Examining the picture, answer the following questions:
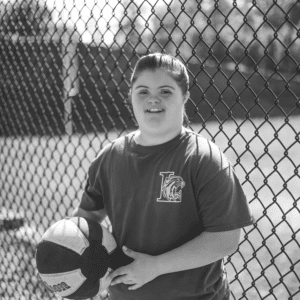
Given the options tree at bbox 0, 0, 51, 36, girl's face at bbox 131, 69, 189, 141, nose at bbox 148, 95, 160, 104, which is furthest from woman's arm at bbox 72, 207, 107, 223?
tree at bbox 0, 0, 51, 36

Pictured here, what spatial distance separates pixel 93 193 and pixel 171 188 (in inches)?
18.9

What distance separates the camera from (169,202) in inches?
69.1

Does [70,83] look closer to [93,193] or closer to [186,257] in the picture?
[93,193]

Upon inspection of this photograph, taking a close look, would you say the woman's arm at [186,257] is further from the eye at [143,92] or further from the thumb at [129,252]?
the eye at [143,92]

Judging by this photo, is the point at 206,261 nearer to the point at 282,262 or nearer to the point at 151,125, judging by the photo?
the point at 151,125

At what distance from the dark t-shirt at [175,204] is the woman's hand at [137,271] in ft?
0.23

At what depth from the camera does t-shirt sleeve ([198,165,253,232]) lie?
1.65m

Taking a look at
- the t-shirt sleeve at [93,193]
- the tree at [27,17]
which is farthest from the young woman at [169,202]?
the tree at [27,17]

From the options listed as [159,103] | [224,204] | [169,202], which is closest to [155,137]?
[159,103]

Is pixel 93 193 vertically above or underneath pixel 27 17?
underneath

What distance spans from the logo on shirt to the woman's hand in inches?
9.2

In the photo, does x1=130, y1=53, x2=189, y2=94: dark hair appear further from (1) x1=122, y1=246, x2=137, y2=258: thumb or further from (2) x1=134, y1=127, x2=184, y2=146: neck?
(1) x1=122, y1=246, x2=137, y2=258: thumb

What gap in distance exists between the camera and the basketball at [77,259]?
71.6 inches

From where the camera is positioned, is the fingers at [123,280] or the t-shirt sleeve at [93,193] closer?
the fingers at [123,280]
